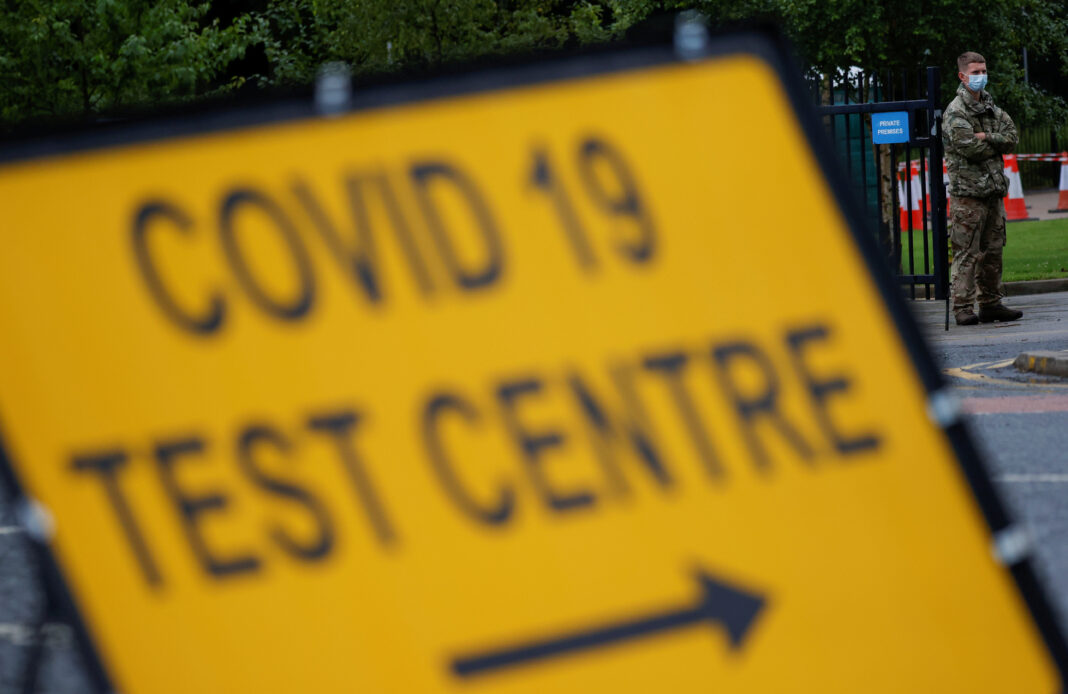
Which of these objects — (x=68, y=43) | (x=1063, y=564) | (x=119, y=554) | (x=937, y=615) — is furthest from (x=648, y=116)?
(x=68, y=43)

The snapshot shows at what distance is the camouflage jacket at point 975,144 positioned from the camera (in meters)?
12.0

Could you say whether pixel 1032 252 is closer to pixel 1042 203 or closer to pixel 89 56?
pixel 89 56

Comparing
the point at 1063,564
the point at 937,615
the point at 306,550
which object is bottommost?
the point at 1063,564

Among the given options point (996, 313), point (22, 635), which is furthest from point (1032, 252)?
point (22, 635)

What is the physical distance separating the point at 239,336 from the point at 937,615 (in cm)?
120

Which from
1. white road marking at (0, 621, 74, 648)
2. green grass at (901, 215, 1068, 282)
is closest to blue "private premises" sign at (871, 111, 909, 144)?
green grass at (901, 215, 1068, 282)

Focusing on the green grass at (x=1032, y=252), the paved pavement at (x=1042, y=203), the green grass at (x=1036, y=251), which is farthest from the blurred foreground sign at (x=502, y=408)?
the paved pavement at (x=1042, y=203)

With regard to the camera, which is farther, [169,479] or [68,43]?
[68,43]

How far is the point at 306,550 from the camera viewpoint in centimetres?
257

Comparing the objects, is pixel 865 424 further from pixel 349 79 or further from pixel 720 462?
pixel 349 79

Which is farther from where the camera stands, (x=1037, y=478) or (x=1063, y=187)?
(x=1063, y=187)

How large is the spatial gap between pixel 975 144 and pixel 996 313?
5.12 feet

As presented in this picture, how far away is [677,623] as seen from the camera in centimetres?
263

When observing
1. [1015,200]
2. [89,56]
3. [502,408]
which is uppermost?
[89,56]
